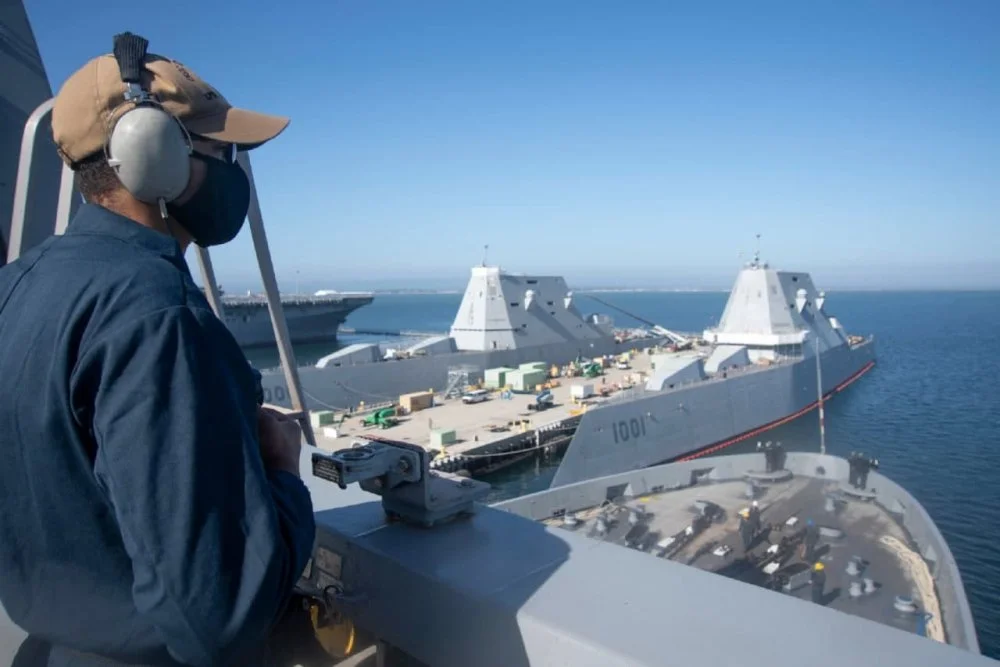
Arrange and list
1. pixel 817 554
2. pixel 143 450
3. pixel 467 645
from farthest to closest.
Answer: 1. pixel 817 554
2. pixel 467 645
3. pixel 143 450

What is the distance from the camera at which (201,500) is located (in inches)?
34.8

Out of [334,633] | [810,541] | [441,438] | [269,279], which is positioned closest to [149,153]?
[334,633]

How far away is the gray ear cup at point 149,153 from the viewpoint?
1.07 metres

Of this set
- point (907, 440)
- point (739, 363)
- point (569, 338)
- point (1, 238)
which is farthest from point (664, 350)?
point (1, 238)

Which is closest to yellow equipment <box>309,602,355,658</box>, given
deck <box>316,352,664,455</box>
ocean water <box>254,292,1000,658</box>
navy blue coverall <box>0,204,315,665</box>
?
navy blue coverall <box>0,204,315,665</box>

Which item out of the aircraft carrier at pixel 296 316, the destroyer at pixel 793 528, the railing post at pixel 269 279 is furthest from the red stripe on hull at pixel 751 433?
the aircraft carrier at pixel 296 316

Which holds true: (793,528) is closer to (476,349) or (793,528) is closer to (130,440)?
(130,440)

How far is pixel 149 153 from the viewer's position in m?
1.07

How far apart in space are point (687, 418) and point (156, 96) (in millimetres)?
22802

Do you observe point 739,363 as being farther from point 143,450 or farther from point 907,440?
point 143,450

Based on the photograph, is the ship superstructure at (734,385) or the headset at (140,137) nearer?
the headset at (140,137)

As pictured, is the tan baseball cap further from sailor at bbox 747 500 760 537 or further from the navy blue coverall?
sailor at bbox 747 500 760 537

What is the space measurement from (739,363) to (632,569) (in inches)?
1104

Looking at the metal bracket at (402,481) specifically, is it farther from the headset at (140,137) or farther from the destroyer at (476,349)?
the destroyer at (476,349)
